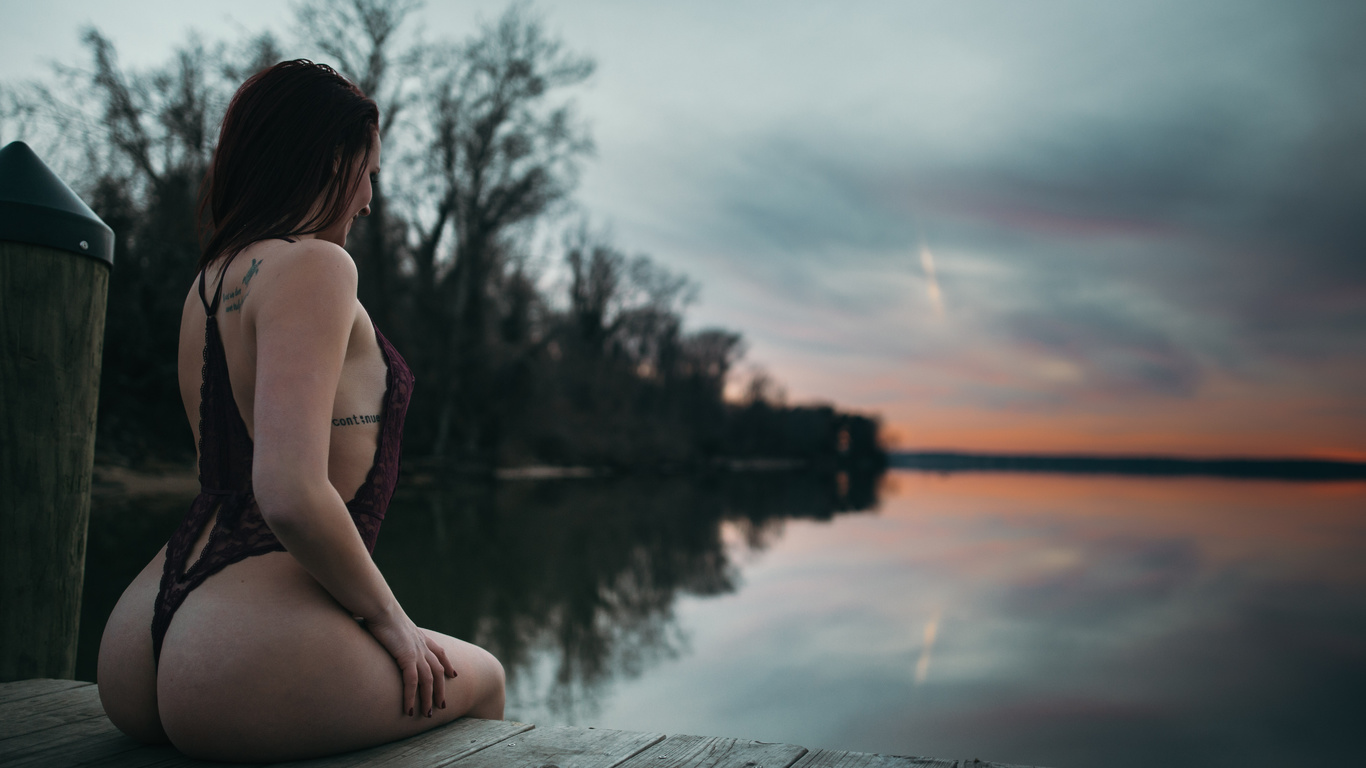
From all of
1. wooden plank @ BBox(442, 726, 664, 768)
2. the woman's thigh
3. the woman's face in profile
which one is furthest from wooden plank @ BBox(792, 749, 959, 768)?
the woman's face in profile

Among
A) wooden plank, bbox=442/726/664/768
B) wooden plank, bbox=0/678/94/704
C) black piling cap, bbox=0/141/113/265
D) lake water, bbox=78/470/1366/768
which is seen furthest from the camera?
lake water, bbox=78/470/1366/768

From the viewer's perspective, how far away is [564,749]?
5.45ft

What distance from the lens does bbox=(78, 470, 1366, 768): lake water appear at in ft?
22.3

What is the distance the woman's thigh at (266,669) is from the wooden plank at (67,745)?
0.29 m

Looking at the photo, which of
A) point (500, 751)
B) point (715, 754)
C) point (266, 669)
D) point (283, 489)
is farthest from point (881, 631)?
point (283, 489)

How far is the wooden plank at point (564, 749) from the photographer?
61.9 inches

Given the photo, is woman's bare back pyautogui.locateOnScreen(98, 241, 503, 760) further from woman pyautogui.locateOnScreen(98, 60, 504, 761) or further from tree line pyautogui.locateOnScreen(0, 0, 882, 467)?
tree line pyautogui.locateOnScreen(0, 0, 882, 467)

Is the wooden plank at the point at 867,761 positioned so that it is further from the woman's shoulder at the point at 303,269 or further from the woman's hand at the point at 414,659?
the woman's shoulder at the point at 303,269

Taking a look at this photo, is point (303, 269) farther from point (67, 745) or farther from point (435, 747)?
point (67, 745)

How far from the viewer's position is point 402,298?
72.3 ft

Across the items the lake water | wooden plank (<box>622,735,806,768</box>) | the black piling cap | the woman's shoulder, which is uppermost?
the black piling cap

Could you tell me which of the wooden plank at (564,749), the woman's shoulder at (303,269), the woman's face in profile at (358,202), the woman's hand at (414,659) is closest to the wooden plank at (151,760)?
the woman's hand at (414,659)

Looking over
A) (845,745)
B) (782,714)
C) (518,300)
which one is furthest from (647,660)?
(518,300)

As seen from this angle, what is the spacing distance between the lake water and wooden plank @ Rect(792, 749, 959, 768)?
324cm
